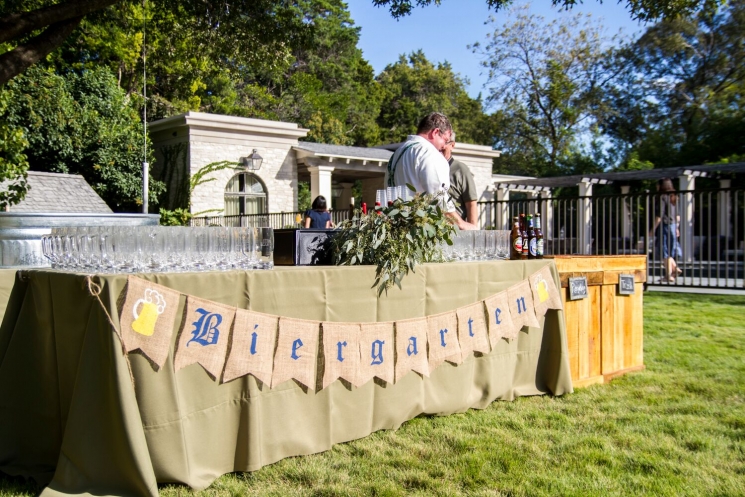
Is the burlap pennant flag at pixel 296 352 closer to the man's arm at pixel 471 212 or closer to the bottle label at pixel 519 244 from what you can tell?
the bottle label at pixel 519 244

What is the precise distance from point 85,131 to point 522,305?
20.5 metres

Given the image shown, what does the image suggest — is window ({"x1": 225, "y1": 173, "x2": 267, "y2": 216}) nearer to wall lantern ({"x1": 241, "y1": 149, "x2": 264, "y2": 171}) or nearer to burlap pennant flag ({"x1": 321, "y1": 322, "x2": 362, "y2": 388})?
wall lantern ({"x1": 241, "y1": 149, "x2": 264, "y2": 171})

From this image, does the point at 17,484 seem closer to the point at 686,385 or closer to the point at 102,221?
the point at 102,221

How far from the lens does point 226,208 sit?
853 inches

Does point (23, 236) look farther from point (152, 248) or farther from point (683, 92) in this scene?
point (683, 92)

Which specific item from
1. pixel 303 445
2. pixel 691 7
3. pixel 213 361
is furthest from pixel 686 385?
pixel 691 7

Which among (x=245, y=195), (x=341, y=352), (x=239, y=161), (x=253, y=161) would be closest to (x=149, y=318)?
(x=341, y=352)

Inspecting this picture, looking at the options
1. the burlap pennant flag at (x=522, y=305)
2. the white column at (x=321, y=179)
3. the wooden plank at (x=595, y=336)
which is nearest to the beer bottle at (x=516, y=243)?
the burlap pennant flag at (x=522, y=305)

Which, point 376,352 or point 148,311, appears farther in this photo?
point 376,352

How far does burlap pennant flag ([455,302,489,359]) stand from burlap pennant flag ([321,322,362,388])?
836 mm

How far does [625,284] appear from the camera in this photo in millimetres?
5199

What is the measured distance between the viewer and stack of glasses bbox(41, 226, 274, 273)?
2.83 metres

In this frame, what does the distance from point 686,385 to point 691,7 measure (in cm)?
720

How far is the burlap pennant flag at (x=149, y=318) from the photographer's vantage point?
8.57ft
